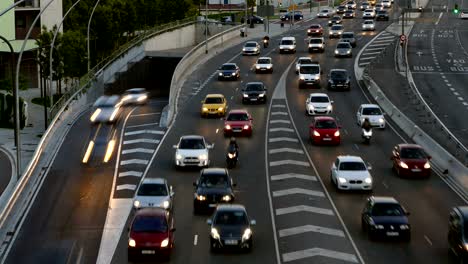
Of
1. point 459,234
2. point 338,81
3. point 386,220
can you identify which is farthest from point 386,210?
point 338,81

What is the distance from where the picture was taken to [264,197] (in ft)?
128

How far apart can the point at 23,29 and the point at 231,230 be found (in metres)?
66.7

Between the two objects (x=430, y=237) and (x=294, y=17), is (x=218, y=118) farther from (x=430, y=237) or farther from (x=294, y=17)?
(x=294, y=17)

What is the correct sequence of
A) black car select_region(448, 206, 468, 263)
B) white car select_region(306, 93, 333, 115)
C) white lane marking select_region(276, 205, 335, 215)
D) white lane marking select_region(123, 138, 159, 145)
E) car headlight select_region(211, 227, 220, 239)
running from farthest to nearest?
white car select_region(306, 93, 333, 115), white lane marking select_region(123, 138, 159, 145), white lane marking select_region(276, 205, 335, 215), car headlight select_region(211, 227, 220, 239), black car select_region(448, 206, 468, 263)

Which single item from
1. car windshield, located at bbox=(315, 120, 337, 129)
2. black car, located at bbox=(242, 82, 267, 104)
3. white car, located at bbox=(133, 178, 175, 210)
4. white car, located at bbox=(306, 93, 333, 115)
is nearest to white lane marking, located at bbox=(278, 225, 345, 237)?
white car, located at bbox=(133, 178, 175, 210)

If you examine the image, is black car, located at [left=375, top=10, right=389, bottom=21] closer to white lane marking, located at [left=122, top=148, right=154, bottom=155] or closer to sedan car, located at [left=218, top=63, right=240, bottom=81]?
sedan car, located at [left=218, top=63, right=240, bottom=81]

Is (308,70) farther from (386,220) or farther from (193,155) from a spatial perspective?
(386,220)

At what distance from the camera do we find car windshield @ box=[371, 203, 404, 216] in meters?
31.9

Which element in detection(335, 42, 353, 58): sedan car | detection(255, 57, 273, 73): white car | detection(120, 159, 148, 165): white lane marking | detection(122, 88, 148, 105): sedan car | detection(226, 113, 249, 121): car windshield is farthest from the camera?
detection(335, 42, 353, 58): sedan car

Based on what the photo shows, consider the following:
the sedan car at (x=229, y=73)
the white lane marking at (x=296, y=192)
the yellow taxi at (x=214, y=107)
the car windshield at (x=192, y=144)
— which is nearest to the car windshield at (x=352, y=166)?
the white lane marking at (x=296, y=192)

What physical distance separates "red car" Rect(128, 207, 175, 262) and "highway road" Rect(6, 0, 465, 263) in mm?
662

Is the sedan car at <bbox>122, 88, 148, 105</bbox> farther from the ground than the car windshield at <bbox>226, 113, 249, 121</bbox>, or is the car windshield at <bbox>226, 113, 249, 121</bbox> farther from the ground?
the car windshield at <bbox>226, 113, 249, 121</bbox>

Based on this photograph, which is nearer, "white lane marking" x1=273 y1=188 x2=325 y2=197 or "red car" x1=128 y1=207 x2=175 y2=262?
"red car" x1=128 y1=207 x2=175 y2=262

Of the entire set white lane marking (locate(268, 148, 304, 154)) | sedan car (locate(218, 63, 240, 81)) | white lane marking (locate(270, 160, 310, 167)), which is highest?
sedan car (locate(218, 63, 240, 81))
